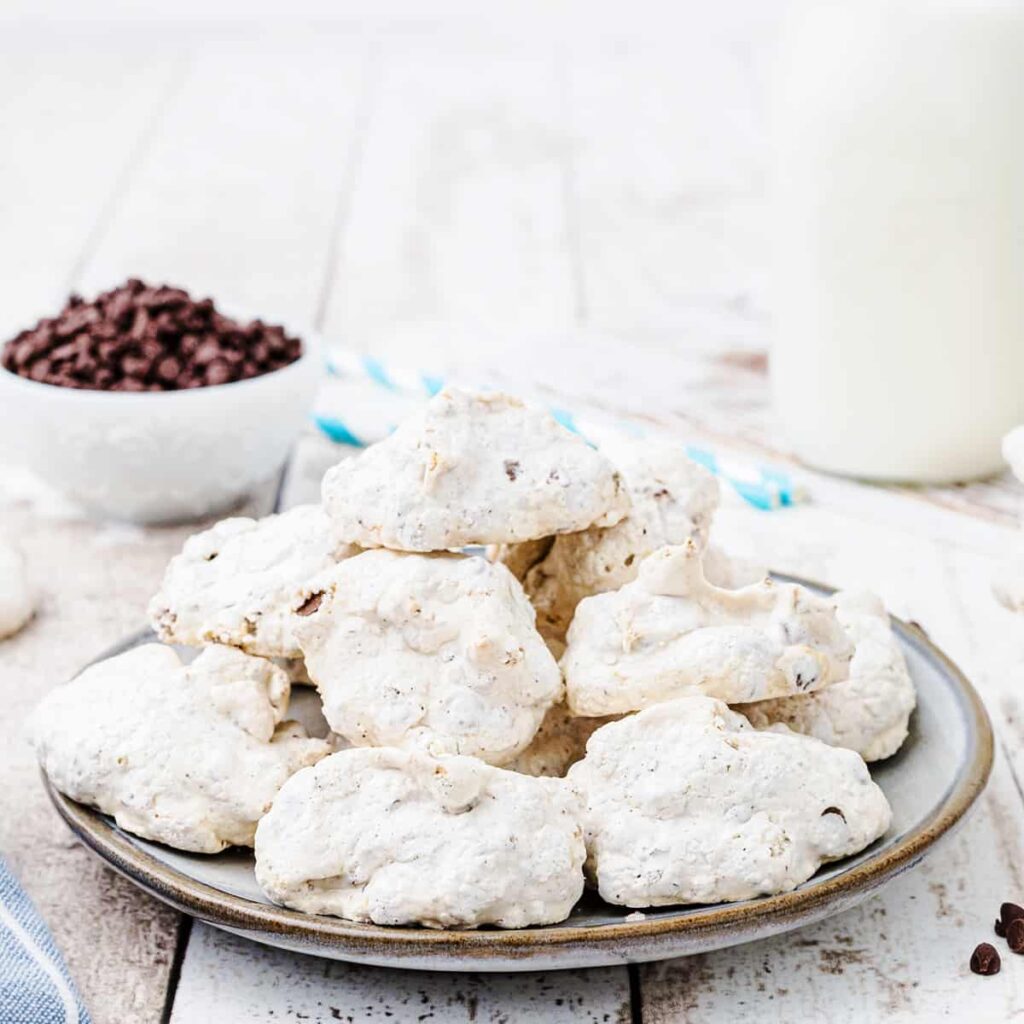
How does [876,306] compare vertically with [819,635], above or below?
below

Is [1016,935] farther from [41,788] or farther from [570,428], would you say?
Result: [570,428]

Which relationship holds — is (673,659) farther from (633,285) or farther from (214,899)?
(633,285)

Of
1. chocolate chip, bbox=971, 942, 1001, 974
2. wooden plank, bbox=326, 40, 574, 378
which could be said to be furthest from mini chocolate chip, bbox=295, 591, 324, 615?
wooden plank, bbox=326, 40, 574, 378

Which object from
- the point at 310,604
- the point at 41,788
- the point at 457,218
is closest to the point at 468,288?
the point at 457,218

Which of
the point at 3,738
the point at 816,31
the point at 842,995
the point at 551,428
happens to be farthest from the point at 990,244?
the point at 3,738

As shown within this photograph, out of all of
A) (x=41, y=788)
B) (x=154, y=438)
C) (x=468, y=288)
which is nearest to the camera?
(x=41, y=788)

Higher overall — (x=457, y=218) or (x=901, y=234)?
(x=901, y=234)

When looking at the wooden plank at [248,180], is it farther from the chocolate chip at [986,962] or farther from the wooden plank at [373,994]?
the chocolate chip at [986,962]
